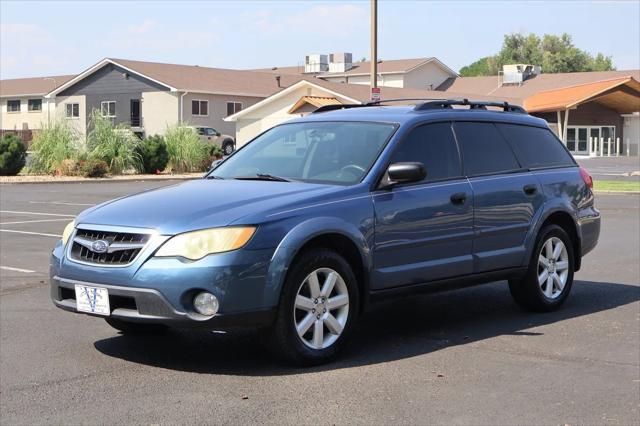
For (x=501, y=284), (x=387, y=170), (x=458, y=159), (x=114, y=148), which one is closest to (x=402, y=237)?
(x=387, y=170)

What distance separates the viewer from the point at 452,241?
7.50m

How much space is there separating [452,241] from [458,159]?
75 centimetres

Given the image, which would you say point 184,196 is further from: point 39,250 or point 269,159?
point 39,250

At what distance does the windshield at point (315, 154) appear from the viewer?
7191 millimetres

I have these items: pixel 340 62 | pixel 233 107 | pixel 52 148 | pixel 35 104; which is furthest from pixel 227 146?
pixel 35 104

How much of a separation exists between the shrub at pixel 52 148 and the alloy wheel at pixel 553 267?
29.7m

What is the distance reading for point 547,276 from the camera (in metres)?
8.62

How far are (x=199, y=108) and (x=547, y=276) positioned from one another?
5222cm

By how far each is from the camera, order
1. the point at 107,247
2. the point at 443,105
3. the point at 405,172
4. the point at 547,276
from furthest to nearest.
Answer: the point at 547,276 < the point at 443,105 < the point at 405,172 < the point at 107,247

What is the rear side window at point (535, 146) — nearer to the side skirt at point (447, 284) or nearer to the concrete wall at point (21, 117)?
the side skirt at point (447, 284)

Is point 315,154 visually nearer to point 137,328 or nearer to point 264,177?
point 264,177

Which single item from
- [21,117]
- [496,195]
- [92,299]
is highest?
[21,117]

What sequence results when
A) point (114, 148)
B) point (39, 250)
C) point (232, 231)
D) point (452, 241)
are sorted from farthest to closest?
point (114, 148) → point (39, 250) → point (452, 241) → point (232, 231)

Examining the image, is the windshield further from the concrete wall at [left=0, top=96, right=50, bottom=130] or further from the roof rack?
the concrete wall at [left=0, top=96, right=50, bottom=130]
